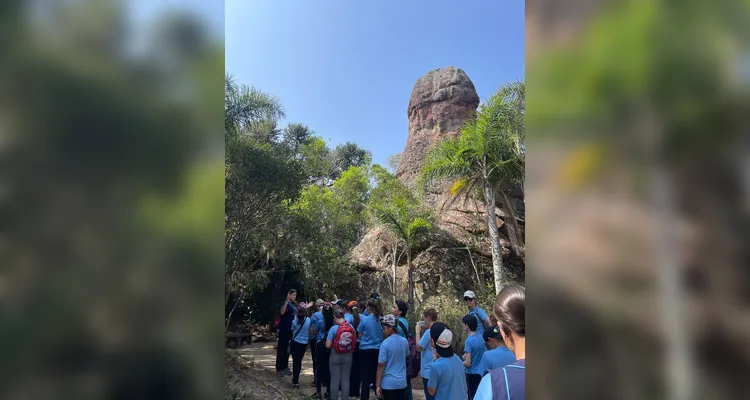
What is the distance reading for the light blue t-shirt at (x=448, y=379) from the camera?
154 inches

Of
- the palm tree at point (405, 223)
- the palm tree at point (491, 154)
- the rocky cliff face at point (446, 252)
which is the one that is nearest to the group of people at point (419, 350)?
the palm tree at point (491, 154)

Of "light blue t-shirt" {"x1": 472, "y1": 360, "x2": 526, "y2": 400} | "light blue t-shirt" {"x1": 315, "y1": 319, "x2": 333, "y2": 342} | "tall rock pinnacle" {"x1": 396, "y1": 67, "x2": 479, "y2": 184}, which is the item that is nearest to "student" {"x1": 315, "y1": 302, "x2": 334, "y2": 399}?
"light blue t-shirt" {"x1": 315, "y1": 319, "x2": 333, "y2": 342}

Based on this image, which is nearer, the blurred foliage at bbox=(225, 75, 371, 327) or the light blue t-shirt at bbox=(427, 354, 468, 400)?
the light blue t-shirt at bbox=(427, 354, 468, 400)

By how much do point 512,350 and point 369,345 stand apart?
15.1 ft

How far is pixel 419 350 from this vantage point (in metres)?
6.36

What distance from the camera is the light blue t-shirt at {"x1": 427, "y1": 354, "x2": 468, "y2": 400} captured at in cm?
392

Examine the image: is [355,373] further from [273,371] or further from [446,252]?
[446,252]

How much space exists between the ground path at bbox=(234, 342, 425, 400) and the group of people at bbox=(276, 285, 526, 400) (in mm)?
285

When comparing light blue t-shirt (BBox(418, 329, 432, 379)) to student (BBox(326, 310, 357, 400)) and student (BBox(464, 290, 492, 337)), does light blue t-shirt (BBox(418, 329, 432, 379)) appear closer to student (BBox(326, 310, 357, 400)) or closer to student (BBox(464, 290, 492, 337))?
student (BBox(464, 290, 492, 337))

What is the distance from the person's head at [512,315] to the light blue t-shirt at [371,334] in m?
4.48

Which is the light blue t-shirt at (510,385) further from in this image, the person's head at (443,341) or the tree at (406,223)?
the tree at (406,223)
